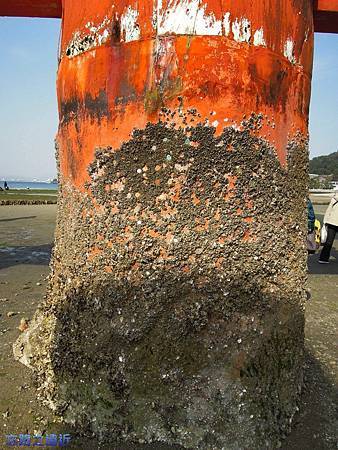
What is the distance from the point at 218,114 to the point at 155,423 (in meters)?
1.53

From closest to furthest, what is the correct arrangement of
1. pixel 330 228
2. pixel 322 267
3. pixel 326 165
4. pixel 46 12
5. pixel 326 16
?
pixel 326 16
pixel 46 12
pixel 322 267
pixel 330 228
pixel 326 165

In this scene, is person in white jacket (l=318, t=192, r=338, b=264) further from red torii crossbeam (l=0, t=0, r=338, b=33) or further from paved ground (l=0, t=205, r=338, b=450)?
red torii crossbeam (l=0, t=0, r=338, b=33)

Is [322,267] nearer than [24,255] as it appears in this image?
Yes

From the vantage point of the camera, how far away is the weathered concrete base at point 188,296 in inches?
74.9

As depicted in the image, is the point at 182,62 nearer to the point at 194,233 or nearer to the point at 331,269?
the point at 194,233

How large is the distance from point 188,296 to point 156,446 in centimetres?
71

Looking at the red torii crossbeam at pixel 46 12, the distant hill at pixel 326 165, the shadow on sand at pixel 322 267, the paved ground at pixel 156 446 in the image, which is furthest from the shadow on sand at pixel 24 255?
the distant hill at pixel 326 165

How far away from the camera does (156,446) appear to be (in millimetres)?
1863

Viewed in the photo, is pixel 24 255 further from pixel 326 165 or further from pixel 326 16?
pixel 326 165

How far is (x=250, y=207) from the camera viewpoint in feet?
6.46

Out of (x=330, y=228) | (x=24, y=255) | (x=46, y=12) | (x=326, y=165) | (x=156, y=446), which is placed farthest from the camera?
(x=326, y=165)

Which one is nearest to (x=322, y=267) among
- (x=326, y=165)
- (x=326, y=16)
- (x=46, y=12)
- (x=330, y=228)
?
(x=330, y=228)

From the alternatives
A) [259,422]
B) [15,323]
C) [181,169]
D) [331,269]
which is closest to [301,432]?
[259,422]

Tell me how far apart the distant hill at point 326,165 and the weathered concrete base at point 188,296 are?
327ft
